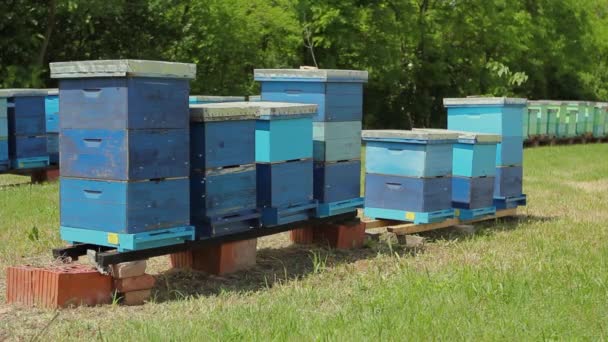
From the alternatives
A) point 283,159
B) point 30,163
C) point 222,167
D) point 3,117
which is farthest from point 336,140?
point 30,163

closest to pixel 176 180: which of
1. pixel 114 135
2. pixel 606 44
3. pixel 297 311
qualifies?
pixel 114 135

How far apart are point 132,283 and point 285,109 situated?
85.9 inches

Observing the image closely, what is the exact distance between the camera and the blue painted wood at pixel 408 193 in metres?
9.07

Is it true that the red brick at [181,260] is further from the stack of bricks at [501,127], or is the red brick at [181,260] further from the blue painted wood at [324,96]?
the stack of bricks at [501,127]

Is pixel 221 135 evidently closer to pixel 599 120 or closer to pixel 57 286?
pixel 57 286

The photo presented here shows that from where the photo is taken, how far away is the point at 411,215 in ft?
30.0

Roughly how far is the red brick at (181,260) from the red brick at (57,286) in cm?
126

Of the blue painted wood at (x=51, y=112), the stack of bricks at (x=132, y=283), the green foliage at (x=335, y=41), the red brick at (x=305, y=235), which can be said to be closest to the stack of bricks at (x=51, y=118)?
the blue painted wood at (x=51, y=112)

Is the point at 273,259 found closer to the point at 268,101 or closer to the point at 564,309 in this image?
the point at 268,101

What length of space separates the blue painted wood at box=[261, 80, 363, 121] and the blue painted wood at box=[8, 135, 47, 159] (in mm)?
6342

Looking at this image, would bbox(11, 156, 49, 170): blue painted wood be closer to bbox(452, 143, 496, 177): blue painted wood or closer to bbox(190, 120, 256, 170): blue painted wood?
bbox(452, 143, 496, 177): blue painted wood

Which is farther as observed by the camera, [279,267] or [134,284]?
[279,267]

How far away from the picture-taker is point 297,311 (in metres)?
5.46

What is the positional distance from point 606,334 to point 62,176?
4085 mm
